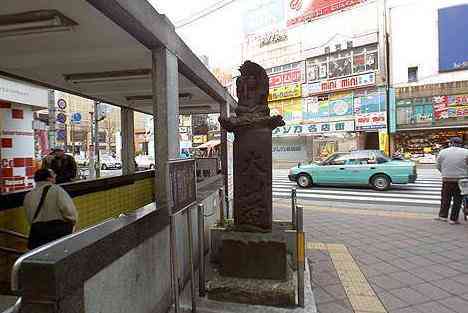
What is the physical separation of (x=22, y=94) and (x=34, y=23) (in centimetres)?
710

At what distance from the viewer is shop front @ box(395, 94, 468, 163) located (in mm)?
24936

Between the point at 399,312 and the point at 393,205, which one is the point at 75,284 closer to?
Answer: the point at 399,312

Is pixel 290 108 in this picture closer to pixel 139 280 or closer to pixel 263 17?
pixel 263 17

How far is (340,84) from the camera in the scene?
96.9ft

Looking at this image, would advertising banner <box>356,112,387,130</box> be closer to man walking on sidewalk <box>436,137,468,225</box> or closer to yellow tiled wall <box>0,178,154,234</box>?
man walking on sidewalk <box>436,137,468,225</box>

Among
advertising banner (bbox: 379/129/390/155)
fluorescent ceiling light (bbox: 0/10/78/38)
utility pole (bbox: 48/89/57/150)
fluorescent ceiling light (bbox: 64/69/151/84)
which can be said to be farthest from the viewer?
advertising banner (bbox: 379/129/390/155)

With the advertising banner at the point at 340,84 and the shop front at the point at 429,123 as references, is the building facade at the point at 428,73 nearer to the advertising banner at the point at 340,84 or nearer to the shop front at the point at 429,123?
the shop front at the point at 429,123

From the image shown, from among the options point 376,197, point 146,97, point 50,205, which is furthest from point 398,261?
point 376,197

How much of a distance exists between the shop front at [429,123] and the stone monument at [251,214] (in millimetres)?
25032

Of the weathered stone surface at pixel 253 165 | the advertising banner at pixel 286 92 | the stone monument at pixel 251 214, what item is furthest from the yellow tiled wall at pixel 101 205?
the advertising banner at pixel 286 92

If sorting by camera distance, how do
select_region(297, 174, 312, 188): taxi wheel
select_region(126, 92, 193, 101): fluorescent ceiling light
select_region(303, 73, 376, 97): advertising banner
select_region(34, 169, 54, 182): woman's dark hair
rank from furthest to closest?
select_region(303, 73, 376, 97): advertising banner
select_region(297, 174, 312, 188): taxi wheel
select_region(126, 92, 193, 101): fluorescent ceiling light
select_region(34, 169, 54, 182): woman's dark hair

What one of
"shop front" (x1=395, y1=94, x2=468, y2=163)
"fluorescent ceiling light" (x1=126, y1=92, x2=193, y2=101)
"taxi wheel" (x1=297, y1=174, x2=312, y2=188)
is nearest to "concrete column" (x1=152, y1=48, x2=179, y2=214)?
"fluorescent ceiling light" (x1=126, y1=92, x2=193, y2=101)

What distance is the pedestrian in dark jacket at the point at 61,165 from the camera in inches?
277

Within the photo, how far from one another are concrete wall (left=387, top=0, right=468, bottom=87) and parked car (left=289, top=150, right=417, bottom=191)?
1574 centimetres
